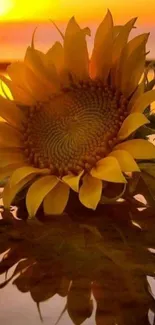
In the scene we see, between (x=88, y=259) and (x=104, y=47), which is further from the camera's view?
(x=104, y=47)

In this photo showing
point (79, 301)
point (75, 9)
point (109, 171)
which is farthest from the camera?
point (75, 9)

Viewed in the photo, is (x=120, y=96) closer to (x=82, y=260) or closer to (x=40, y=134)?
(x=40, y=134)

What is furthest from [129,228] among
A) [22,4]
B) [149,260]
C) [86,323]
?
[22,4]

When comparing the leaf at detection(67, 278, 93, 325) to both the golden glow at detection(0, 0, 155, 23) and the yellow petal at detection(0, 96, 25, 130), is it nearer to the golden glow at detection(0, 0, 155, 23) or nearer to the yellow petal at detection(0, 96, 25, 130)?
the yellow petal at detection(0, 96, 25, 130)

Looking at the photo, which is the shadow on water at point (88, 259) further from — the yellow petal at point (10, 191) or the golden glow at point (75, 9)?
the golden glow at point (75, 9)

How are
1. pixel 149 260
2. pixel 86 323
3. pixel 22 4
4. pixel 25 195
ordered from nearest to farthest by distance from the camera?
pixel 86 323
pixel 149 260
pixel 25 195
pixel 22 4

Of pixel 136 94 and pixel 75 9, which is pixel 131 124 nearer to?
pixel 136 94

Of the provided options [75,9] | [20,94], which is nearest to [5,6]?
[75,9]
